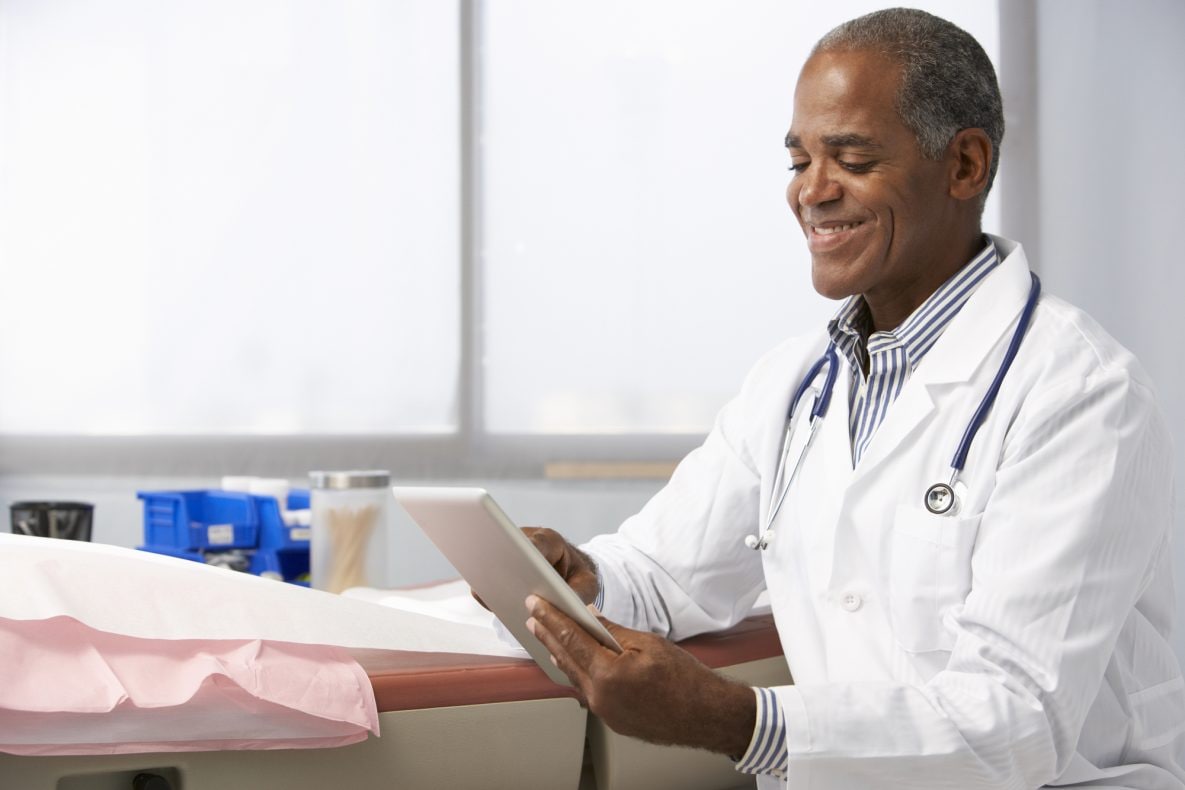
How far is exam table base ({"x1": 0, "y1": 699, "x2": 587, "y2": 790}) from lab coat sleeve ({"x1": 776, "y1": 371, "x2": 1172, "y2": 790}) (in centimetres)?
29

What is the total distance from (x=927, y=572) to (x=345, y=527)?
36.4 inches

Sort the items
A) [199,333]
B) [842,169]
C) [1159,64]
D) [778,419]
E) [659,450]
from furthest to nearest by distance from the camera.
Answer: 1. [199,333]
2. [659,450]
3. [1159,64]
4. [778,419]
5. [842,169]

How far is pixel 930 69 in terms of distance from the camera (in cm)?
123

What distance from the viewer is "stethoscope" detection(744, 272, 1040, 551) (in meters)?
1.11

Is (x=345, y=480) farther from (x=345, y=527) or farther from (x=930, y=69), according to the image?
(x=930, y=69)

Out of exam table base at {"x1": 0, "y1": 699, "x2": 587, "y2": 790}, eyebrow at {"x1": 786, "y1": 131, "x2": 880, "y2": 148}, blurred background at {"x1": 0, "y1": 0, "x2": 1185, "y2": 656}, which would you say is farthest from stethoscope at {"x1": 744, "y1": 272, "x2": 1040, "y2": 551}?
blurred background at {"x1": 0, "y1": 0, "x2": 1185, "y2": 656}

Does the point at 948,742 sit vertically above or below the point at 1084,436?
below

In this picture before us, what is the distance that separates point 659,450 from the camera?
110 inches

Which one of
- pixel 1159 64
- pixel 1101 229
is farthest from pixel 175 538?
pixel 1159 64

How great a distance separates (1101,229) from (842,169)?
5.16 feet

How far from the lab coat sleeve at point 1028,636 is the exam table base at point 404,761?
0.94 feet

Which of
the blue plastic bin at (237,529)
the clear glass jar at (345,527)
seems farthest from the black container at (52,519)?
the clear glass jar at (345,527)

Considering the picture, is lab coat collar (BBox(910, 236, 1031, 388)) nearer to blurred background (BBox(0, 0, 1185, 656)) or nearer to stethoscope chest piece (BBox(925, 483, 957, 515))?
stethoscope chest piece (BBox(925, 483, 957, 515))

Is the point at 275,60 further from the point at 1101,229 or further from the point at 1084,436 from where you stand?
the point at 1084,436
